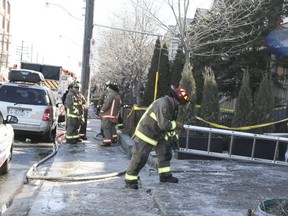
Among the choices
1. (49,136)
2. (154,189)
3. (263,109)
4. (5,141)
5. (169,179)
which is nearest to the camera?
(154,189)

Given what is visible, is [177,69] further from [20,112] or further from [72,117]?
[20,112]

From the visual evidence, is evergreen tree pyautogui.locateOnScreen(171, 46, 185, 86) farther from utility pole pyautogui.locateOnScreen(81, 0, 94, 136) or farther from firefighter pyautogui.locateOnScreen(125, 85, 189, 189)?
firefighter pyautogui.locateOnScreen(125, 85, 189, 189)

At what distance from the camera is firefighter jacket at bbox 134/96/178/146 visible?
6.56 metres

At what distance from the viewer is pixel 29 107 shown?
12.0m

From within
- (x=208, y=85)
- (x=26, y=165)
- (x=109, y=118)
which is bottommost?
(x=26, y=165)

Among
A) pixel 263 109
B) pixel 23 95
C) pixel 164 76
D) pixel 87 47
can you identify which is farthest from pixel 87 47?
pixel 164 76

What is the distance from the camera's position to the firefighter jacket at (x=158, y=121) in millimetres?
6562

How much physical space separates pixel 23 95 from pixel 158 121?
6741mm

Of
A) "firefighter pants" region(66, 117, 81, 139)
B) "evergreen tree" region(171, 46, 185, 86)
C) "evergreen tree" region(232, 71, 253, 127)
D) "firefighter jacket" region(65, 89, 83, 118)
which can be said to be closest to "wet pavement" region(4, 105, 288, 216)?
"evergreen tree" region(232, 71, 253, 127)

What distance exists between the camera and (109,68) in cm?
3419

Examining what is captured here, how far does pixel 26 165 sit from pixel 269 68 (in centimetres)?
1315

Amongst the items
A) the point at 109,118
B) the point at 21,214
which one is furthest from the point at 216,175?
the point at 109,118

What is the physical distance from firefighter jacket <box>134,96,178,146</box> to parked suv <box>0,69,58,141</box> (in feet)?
19.3

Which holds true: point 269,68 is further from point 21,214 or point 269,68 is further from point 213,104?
point 21,214
